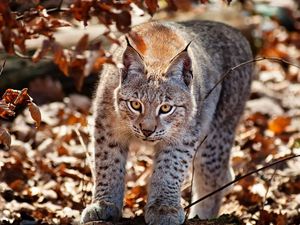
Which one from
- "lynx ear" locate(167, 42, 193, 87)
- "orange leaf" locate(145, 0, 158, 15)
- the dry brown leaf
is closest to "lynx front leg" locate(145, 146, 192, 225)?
"lynx ear" locate(167, 42, 193, 87)

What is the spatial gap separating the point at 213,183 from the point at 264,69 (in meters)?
4.59

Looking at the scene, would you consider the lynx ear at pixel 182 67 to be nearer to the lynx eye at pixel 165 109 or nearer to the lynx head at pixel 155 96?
the lynx head at pixel 155 96

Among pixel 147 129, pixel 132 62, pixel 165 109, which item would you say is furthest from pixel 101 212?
pixel 132 62

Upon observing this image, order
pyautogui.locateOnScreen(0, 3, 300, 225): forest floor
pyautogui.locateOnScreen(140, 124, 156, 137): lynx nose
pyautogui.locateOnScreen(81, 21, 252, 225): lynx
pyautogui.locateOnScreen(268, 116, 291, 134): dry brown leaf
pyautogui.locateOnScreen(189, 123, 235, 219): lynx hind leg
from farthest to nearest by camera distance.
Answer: pyautogui.locateOnScreen(268, 116, 291, 134): dry brown leaf < pyautogui.locateOnScreen(189, 123, 235, 219): lynx hind leg < pyautogui.locateOnScreen(0, 3, 300, 225): forest floor < pyautogui.locateOnScreen(81, 21, 252, 225): lynx < pyautogui.locateOnScreen(140, 124, 156, 137): lynx nose

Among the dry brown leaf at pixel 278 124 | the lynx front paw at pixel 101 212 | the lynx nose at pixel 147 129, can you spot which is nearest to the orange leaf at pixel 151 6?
the lynx nose at pixel 147 129

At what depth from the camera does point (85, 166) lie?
657 cm

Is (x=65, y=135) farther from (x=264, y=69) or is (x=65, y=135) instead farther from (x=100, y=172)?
(x=264, y=69)

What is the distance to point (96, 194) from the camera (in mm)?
5602

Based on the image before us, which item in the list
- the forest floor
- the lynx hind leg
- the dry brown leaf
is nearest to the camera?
the forest floor

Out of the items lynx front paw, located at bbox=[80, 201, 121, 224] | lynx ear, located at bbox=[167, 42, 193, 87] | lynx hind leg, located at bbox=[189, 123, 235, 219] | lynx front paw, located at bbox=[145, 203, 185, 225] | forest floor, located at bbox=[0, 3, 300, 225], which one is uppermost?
lynx ear, located at bbox=[167, 42, 193, 87]

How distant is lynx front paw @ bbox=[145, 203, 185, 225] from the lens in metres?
5.24

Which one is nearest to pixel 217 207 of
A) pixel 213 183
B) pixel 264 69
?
pixel 213 183

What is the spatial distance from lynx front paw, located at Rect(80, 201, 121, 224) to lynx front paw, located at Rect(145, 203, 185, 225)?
0.28 m

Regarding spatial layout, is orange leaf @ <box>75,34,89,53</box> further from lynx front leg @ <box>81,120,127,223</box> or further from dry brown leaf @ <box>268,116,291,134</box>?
dry brown leaf @ <box>268,116,291,134</box>
